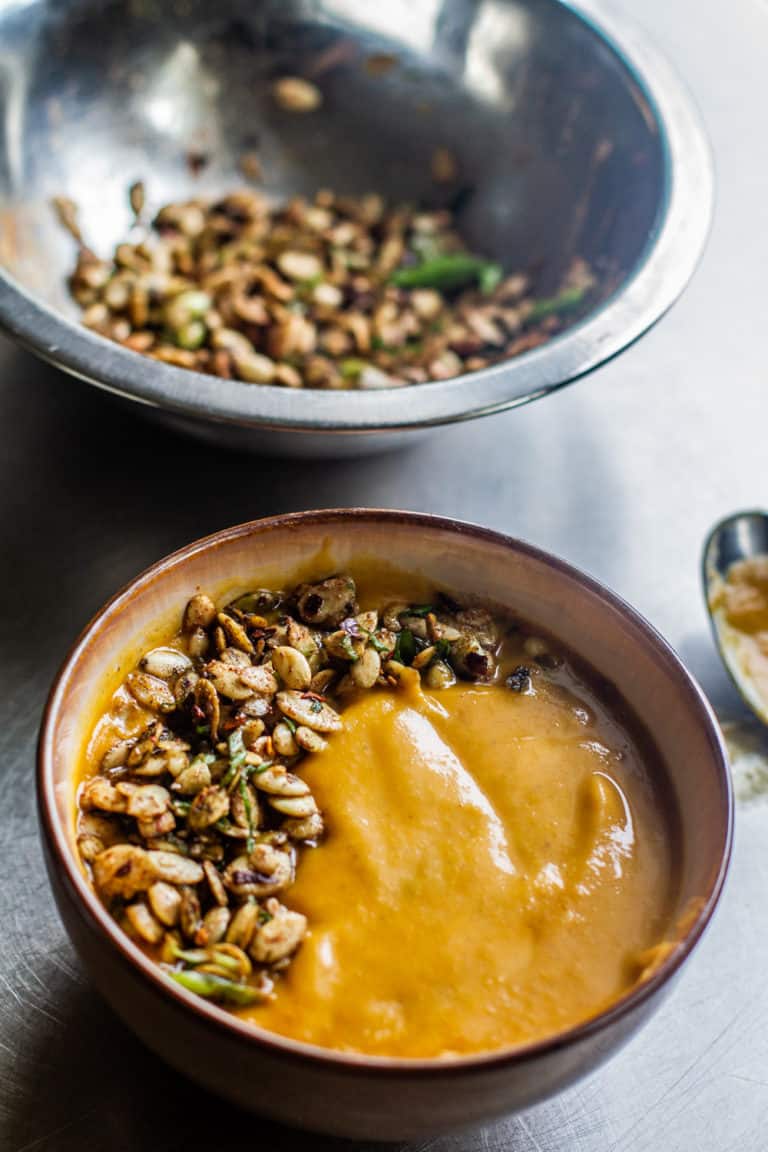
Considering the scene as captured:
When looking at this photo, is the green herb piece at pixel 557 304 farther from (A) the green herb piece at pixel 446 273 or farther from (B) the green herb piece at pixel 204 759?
(B) the green herb piece at pixel 204 759

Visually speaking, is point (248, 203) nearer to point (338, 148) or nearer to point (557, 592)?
point (338, 148)

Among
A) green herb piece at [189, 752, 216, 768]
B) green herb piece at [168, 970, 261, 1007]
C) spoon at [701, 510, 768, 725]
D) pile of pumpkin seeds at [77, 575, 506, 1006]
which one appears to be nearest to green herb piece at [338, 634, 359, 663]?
pile of pumpkin seeds at [77, 575, 506, 1006]

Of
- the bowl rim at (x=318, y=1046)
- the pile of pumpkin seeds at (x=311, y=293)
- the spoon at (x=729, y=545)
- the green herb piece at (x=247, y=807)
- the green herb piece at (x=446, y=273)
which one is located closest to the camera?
the bowl rim at (x=318, y=1046)

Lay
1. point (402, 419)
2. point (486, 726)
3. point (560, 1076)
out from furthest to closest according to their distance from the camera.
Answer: point (402, 419) → point (486, 726) → point (560, 1076)

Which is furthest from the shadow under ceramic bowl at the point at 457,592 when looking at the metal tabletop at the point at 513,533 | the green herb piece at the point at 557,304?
the green herb piece at the point at 557,304

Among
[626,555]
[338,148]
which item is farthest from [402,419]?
[338,148]

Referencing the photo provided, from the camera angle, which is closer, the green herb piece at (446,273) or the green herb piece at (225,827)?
the green herb piece at (225,827)
